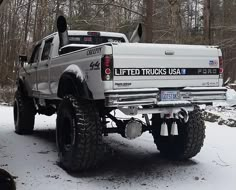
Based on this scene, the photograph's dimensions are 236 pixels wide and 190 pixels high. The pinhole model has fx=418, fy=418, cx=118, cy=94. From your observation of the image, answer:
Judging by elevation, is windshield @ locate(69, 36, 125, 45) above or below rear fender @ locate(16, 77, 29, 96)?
above

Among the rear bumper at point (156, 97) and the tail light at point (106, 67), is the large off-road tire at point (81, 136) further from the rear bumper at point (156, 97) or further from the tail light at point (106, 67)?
the tail light at point (106, 67)

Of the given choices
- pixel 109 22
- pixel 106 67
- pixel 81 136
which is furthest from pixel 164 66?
pixel 109 22

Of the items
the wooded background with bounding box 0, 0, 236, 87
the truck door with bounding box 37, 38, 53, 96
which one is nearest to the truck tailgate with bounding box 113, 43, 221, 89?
the truck door with bounding box 37, 38, 53, 96

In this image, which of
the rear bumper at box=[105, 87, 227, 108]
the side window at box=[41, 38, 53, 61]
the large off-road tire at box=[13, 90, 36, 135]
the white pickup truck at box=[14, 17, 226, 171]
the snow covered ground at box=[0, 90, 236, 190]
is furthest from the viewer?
the large off-road tire at box=[13, 90, 36, 135]

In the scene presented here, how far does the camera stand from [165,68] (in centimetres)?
593

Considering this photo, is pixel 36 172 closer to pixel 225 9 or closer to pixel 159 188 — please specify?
pixel 159 188

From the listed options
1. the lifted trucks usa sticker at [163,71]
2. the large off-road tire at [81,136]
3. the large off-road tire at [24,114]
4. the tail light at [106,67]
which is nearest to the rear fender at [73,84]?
the large off-road tire at [81,136]

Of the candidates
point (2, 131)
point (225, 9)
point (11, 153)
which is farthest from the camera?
point (225, 9)

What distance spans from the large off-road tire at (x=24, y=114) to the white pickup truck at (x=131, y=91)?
8.17 feet

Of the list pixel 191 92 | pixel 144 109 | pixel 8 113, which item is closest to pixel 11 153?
pixel 144 109

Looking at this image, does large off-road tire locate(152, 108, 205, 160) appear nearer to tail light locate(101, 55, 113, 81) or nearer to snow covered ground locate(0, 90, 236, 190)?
snow covered ground locate(0, 90, 236, 190)

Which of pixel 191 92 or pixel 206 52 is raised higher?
pixel 206 52

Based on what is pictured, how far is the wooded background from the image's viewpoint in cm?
2162

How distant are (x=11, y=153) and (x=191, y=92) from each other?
3.40 metres
